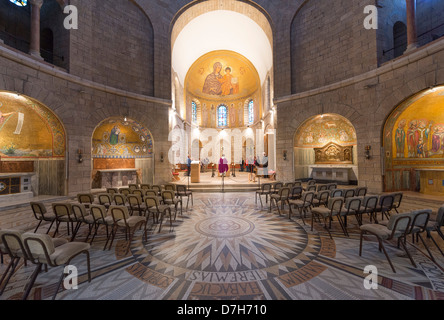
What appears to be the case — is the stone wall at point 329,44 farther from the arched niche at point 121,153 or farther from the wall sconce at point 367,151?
the arched niche at point 121,153

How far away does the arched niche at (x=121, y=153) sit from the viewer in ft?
36.4

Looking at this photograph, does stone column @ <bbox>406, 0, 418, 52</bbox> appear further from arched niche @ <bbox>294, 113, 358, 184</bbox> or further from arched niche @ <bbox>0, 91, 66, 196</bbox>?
arched niche @ <bbox>0, 91, 66, 196</bbox>

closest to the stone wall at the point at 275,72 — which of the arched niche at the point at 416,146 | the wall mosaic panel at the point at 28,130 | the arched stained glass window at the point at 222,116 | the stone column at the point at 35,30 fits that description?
the wall mosaic panel at the point at 28,130

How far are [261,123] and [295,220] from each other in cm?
1498

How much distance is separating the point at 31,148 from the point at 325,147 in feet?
50.8

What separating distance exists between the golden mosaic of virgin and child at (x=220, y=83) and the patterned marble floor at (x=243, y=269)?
67.4 ft

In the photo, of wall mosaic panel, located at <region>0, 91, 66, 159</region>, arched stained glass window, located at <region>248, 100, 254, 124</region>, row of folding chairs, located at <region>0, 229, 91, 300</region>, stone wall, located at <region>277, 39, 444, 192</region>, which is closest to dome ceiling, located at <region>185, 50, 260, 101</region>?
arched stained glass window, located at <region>248, 100, 254, 124</region>

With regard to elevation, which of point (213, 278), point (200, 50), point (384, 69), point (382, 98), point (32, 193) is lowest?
point (213, 278)

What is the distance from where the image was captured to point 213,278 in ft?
10.2

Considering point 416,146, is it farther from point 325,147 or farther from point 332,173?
point 325,147

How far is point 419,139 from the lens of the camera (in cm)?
873

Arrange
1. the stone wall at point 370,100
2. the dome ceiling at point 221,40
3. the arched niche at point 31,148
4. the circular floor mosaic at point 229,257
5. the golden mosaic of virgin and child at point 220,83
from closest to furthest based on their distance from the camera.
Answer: the circular floor mosaic at point 229,257 < the stone wall at point 370,100 < the arched niche at point 31,148 < the dome ceiling at point 221,40 < the golden mosaic of virgin and child at point 220,83
